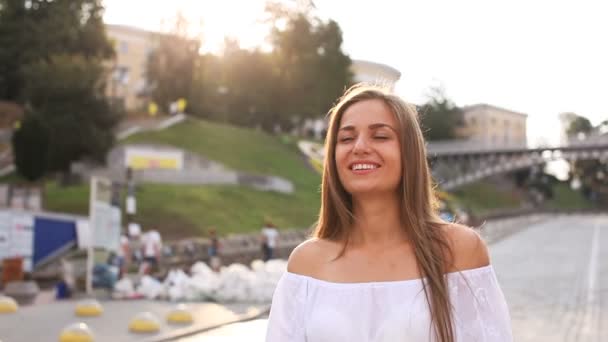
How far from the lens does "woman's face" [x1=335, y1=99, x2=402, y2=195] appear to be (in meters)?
2.52

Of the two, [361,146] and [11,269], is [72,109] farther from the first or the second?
[361,146]

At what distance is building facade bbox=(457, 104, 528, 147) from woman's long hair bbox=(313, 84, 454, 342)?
102118mm

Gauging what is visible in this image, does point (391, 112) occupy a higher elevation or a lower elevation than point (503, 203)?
higher

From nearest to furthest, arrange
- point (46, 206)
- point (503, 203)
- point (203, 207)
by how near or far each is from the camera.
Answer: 1. point (46, 206)
2. point (203, 207)
3. point (503, 203)

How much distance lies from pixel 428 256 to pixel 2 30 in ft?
168

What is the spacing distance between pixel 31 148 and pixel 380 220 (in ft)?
106

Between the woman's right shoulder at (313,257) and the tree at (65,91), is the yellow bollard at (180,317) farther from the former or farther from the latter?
the tree at (65,91)

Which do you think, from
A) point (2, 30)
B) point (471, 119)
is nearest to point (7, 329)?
point (2, 30)

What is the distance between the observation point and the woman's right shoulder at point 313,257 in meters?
2.57

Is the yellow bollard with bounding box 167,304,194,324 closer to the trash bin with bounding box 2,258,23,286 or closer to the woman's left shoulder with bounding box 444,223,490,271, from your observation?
the trash bin with bounding box 2,258,23,286

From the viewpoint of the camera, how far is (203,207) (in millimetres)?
33875

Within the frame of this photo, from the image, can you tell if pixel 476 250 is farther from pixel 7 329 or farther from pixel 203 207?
pixel 203 207

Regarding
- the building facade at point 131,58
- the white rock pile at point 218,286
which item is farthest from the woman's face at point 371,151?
the building facade at point 131,58

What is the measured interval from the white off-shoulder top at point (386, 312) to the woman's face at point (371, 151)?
1.07 feet
